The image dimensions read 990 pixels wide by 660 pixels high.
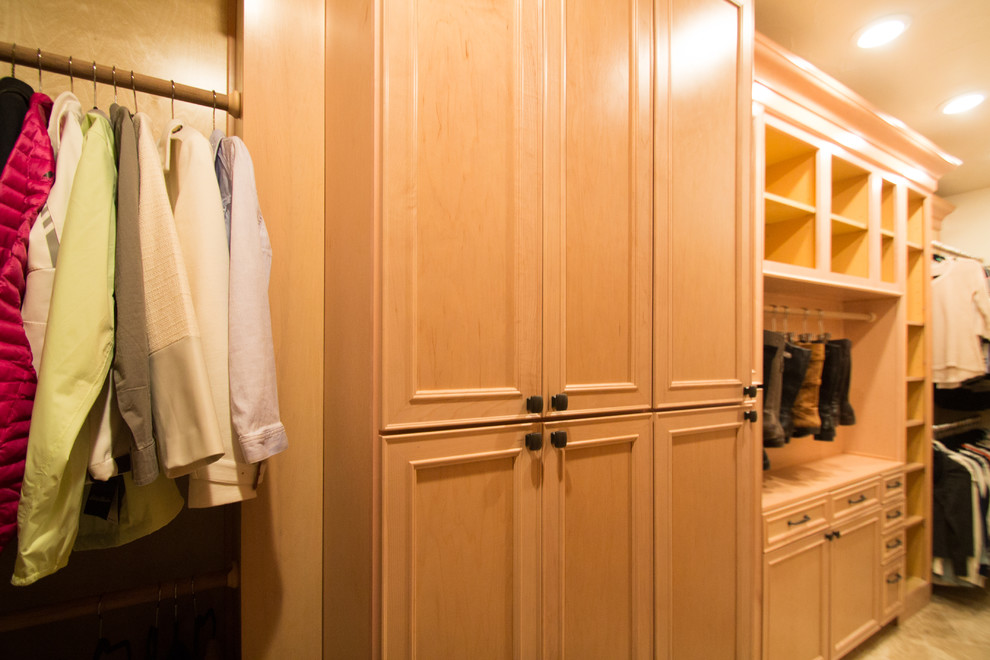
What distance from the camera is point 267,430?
0.86 metres

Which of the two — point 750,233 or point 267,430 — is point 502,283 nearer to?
point 267,430

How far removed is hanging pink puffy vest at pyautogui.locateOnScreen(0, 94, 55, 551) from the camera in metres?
0.67

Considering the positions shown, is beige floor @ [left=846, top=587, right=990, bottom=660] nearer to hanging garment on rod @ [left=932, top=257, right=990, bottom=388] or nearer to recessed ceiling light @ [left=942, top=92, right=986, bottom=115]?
hanging garment on rod @ [left=932, top=257, right=990, bottom=388]

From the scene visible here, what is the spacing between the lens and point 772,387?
186cm

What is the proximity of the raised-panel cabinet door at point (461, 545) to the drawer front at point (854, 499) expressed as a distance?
170cm

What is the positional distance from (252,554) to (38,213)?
2.70ft

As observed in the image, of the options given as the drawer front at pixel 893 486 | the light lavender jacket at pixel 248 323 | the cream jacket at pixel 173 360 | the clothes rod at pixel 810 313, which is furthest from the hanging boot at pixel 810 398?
the cream jacket at pixel 173 360

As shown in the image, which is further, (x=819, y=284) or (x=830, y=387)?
(x=830, y=387)


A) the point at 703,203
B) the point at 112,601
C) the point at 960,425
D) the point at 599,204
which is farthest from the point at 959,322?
the point at 112,601

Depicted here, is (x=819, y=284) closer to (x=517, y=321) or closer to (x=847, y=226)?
(x=847, y=226)

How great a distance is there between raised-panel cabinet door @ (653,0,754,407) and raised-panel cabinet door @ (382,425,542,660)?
50 centimetres

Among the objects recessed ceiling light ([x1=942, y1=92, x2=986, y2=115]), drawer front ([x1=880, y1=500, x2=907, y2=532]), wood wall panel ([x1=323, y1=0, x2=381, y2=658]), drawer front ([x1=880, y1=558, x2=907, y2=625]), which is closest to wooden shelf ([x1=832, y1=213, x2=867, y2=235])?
recessed ceiling light ([x1=942, y1=92, x2=986, y2=115])

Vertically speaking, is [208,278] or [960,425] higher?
[208,278]

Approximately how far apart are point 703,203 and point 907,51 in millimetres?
1681
